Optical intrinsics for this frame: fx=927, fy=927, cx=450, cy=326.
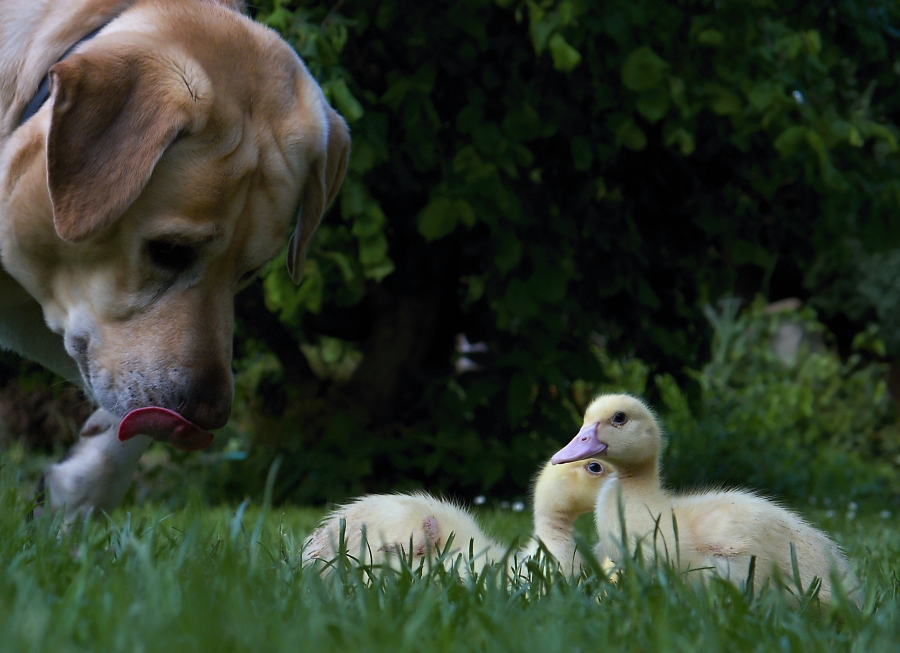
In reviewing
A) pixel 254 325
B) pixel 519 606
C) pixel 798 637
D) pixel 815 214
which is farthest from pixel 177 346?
pixel 815 214

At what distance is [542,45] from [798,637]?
9.13 feet

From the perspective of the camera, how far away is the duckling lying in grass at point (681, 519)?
2084 mm

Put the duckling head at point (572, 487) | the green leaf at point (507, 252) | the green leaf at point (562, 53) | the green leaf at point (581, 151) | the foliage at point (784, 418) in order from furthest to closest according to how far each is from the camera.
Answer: the foliage at point (784, 418) < the green leaf at point (581, 151) < the green leaf at point (507, 252) < the green leaf at point (562, 53) < the duckling head at point (572, 487)

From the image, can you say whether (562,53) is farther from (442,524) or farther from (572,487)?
(442,524)

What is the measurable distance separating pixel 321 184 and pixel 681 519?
145 cm

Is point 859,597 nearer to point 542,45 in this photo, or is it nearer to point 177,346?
point 177,346

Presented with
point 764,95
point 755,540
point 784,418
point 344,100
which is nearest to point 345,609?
point 755,540

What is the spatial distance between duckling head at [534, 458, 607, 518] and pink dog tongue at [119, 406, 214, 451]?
0.98 metres

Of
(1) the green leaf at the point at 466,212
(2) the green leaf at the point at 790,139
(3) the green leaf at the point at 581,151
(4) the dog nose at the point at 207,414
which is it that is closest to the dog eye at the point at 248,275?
(4) the dog nose at the point at 207,414

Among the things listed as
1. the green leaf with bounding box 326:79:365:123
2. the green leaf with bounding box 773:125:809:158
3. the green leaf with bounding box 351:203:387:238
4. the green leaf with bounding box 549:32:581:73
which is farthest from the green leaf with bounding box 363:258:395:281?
the green leaf with bounding box 773:125:809:158

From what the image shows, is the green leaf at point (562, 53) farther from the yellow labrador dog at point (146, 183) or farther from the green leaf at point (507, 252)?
the yellow labrador dog at point (146, 183)

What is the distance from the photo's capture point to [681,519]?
227 centimetres

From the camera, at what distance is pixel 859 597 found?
200 centimetres

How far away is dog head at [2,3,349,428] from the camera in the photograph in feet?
7.33
